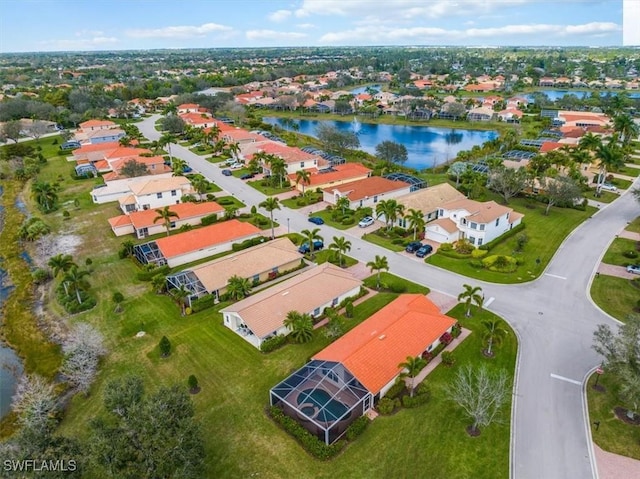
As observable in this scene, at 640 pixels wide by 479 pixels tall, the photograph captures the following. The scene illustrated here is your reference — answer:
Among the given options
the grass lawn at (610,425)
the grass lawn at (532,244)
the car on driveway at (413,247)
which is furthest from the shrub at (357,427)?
the car on driveway at (413,247)

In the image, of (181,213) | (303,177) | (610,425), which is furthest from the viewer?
(303,177)

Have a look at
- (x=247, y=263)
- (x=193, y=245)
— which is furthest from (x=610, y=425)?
(x=193, y=245)

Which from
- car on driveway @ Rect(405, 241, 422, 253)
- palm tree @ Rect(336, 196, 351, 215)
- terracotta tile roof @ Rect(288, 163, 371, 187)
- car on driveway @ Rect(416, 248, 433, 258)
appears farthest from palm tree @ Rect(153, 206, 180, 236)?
car on driveway @ Rect(416, 248, 433, 258)

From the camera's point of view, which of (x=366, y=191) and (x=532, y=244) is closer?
(x=532, y=244)

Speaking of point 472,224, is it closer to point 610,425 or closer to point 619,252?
point 619,252

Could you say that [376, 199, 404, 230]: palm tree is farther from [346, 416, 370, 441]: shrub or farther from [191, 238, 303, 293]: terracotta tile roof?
[346, 416, 370, 441]: shrub

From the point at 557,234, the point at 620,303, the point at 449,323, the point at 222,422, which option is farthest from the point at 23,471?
the point at 557,234

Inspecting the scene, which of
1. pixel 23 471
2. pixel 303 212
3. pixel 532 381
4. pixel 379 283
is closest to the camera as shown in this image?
pixel 23 471

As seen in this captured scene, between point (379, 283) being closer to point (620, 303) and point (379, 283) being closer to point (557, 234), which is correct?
point (620, 303)
